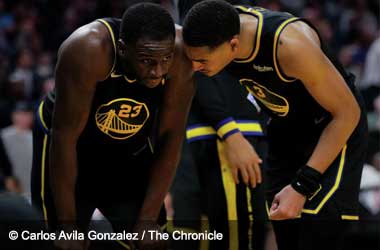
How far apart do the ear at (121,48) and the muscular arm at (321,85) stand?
0.68 m

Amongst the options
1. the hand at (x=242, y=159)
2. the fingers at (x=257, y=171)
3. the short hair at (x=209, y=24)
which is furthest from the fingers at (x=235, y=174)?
the short hair at (x=209, y=24)

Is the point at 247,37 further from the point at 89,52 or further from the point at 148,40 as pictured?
the point at 89,52

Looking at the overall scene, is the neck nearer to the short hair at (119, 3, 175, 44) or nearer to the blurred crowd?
the short hair at (119, 3, 175, 44)

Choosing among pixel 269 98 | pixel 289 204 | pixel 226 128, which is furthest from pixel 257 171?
pixel 289 204

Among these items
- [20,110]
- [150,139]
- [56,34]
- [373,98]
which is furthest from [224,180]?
[56,34]

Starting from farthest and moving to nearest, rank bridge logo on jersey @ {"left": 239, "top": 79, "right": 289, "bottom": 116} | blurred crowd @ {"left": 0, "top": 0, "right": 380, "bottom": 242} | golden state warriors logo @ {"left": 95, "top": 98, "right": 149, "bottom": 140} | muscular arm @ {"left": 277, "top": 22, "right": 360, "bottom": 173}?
blurred crowd @ {"left": 0, "top": 0, "right": 380, "bottom": 242}, bridge logo on jersey @ {"left": 239, "top": 79, "right": 289, "bottom": 116}, golden state warriors logo @ {"left": 95, "top": 98, "right": 149, "bottom": 140}, muscular arm @ {"left": 277, "top": 22, "right": 360, "bottom": 173}

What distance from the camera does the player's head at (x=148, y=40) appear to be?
10.1 ft

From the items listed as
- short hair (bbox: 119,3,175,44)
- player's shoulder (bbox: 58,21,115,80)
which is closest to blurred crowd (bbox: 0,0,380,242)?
player's shoulder (bbox: 58,21,115,80)

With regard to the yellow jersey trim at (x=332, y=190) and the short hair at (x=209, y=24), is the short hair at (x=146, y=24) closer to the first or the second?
the short hair at (x=209, y=24)

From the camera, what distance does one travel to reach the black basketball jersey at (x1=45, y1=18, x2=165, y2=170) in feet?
10.7

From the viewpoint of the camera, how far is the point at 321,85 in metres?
3.26

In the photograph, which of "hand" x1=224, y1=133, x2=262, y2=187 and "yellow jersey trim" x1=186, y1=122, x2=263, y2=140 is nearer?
A: "hand" x1=224, y1=133, x2=262, y2=187

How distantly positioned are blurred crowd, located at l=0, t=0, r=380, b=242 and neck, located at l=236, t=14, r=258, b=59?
3223 millimetres
